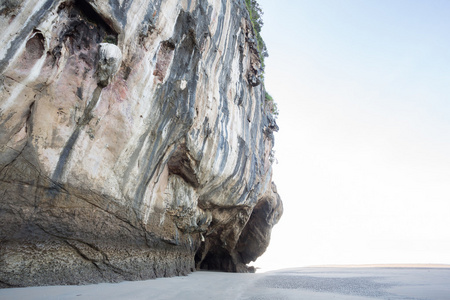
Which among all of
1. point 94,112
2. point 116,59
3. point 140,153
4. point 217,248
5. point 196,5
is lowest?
point 217,248

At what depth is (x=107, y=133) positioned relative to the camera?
572 centimetres

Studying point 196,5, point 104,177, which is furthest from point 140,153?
point 196,5

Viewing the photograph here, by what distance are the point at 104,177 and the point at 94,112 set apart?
1387 mm

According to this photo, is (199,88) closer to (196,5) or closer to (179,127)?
(179,127)

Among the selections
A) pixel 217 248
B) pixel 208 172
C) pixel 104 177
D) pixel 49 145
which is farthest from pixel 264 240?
pixel 49 145

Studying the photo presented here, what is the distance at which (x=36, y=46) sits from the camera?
4.30 m

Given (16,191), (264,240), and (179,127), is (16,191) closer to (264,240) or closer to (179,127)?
(179,127)

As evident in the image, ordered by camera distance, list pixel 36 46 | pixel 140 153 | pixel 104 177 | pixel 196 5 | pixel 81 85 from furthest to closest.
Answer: pixel 196 5, pixel 140 153, pixel 104 177, pixel 81 85, pixel 36 46

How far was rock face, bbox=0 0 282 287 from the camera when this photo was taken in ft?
14.1

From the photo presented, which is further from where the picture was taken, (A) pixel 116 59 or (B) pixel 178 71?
(B) pixel 178 71

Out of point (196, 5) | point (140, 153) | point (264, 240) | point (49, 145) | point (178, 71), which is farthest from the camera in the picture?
point (264, 240)

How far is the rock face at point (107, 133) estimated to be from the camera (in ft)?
14.1

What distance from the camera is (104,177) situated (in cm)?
571

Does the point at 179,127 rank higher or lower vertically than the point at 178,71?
lower
